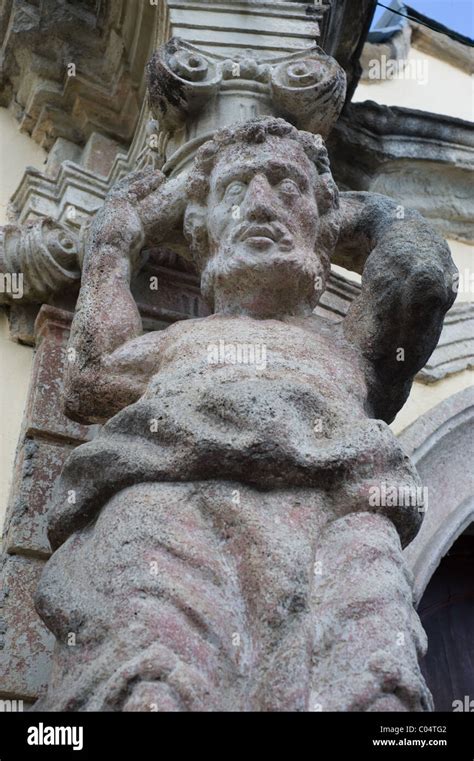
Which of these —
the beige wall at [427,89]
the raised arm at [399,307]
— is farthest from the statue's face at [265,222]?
the beige wall at [427,89]

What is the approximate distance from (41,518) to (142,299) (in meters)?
0.92

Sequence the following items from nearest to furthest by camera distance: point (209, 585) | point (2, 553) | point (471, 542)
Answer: point (209, 585) < point (2, 553) < point (471, 542)

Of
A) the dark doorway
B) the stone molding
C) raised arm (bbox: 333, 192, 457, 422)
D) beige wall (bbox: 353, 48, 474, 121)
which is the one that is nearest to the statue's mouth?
raised arm (bbox: 333, 192, 457, 422)

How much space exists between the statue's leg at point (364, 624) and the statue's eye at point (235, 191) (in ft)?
3.49

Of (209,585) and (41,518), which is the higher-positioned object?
(209,585)

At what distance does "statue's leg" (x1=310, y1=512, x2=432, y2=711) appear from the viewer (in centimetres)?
161

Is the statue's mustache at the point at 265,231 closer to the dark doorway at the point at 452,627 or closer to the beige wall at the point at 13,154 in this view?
the beige wall at the point at 13,154

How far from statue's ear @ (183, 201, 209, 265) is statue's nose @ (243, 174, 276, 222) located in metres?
0.21

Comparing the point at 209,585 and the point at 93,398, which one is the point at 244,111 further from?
the point at 209,585

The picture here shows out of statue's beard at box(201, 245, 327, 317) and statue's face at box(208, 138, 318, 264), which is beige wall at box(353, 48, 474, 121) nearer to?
statue's face at box(208, 138, 318, 264)

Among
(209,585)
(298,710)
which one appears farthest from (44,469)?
(298,710)

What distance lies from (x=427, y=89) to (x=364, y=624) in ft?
19.0

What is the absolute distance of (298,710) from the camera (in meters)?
1.57

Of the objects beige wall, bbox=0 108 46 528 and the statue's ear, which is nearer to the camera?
the statue's ear
